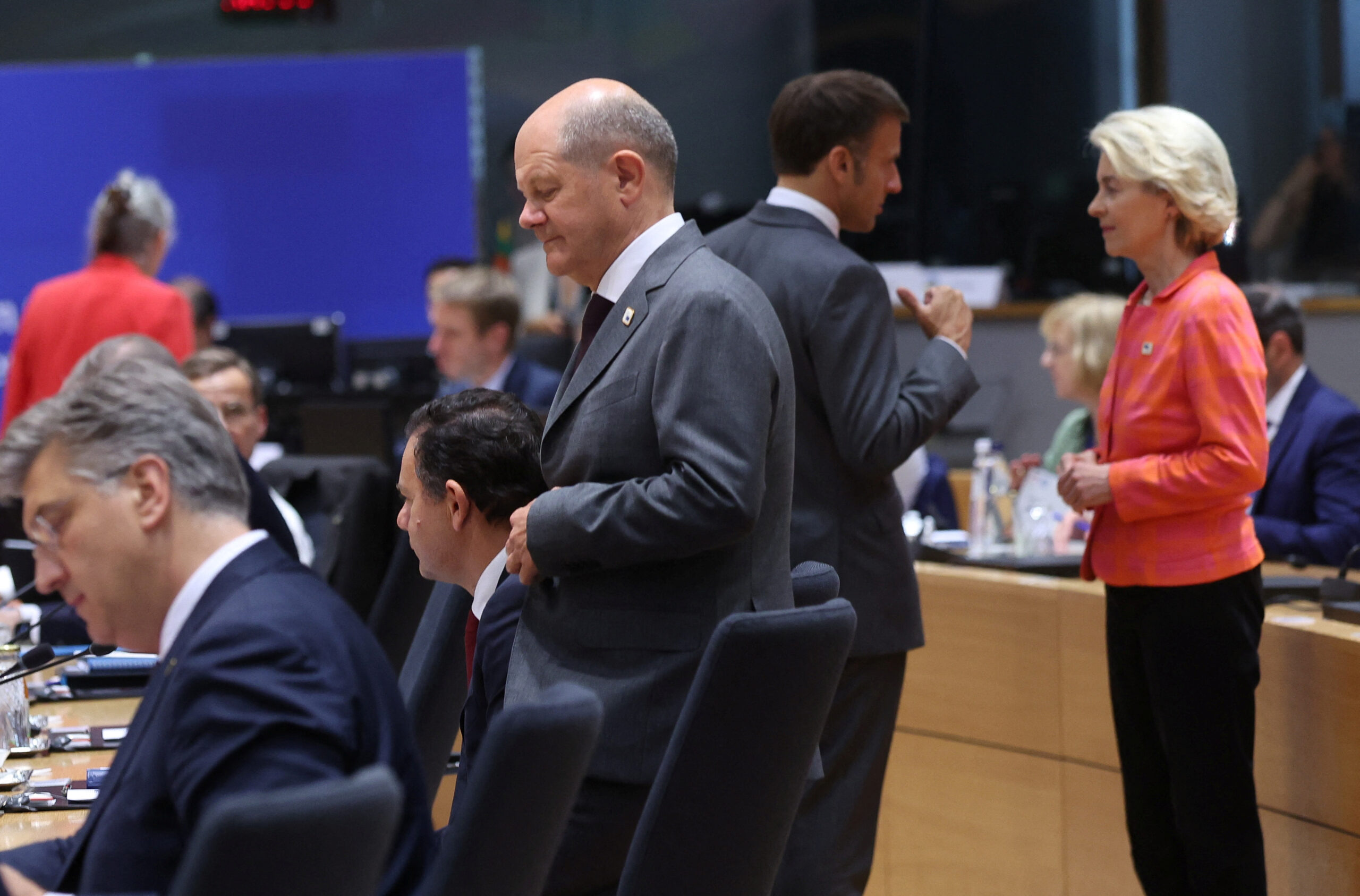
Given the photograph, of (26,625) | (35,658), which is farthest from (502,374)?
(35,658)

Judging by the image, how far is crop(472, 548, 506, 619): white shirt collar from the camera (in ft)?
6.65

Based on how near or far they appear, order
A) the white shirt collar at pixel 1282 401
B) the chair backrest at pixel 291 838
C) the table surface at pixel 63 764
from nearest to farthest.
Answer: the chair backrest at pixel 291 838
the table surface at pixel 63 764
the white shirt collar at pixel 1282 401

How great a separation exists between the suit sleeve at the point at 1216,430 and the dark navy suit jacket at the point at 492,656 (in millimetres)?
1050

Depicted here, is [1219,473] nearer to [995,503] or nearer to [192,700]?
[995,503]

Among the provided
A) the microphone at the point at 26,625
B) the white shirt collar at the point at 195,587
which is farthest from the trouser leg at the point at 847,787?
the white shirt collar at the point at 195,587

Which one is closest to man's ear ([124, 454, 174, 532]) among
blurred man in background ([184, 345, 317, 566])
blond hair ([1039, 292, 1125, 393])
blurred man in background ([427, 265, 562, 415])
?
blurred man in background ([184, 345, 317, 566])

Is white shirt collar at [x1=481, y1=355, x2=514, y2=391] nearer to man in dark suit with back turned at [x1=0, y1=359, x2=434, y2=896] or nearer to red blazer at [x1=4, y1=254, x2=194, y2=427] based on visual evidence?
red blazer at [x1=4, y1=254, x2=194, y2=427]

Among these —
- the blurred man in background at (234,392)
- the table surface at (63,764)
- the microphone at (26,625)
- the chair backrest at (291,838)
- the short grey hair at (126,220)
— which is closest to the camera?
the chair backrest at (291,838)

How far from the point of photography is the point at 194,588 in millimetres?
1408

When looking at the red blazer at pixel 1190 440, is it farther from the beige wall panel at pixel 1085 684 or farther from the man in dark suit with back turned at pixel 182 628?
the man in dark suit with back turned at pixel 182 628

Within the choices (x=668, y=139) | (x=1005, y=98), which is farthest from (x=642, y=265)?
(x=1005, y=98)

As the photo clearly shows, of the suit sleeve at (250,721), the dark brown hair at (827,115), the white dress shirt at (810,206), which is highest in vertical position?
the dark brown hair at (827,115)

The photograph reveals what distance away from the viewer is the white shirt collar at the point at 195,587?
4.61ft

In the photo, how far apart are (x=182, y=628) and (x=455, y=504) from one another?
24.7 inches
